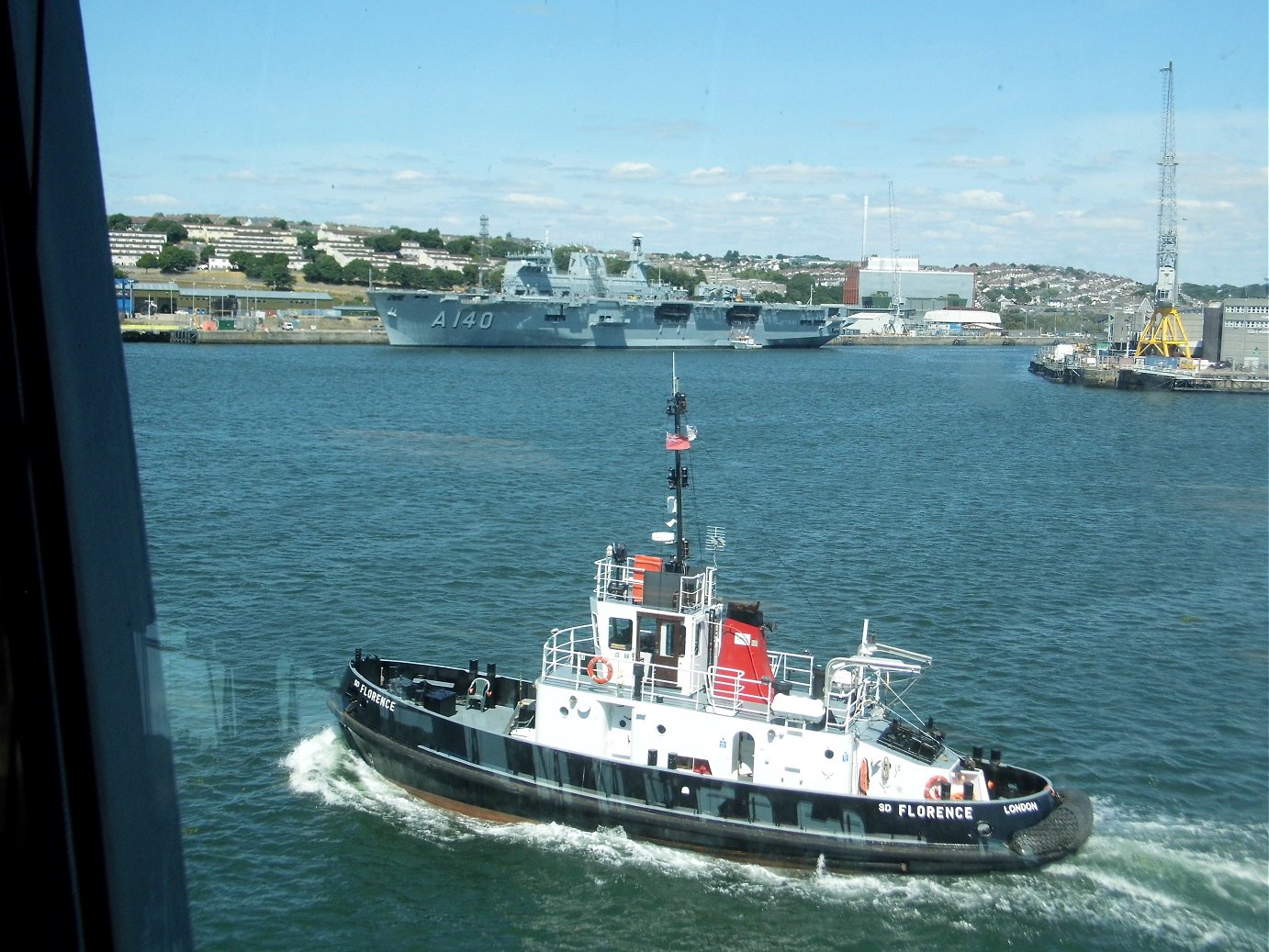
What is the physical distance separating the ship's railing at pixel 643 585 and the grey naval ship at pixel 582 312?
45423 mm

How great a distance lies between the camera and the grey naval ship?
2238 inches

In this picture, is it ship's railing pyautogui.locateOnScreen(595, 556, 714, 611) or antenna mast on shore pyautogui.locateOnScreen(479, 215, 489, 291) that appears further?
antenna mast on shore pyautogui.locateOnScreen(479, 215, 489, 291)

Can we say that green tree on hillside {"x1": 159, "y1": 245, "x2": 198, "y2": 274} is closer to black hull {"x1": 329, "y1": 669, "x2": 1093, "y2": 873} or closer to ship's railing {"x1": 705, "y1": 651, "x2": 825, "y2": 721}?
black hull {"x1": 329, "y1": 669, "x2": 1093, "y2": 873}

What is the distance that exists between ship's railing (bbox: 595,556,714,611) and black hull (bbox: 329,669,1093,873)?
53.4 inches

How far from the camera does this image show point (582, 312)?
198 ft

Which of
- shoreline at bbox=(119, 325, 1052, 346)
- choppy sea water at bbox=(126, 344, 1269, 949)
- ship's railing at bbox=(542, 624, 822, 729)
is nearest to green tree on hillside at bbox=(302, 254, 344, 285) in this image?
shoreline at bbox=(119, 325, 1052, 346)

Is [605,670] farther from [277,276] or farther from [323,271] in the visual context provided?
[323,271]

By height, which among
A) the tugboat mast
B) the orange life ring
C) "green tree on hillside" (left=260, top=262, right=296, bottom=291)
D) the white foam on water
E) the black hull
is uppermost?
"green tree on hillside" (left=260, top=262, right=296, bottom=291)

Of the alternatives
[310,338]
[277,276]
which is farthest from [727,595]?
[310,338]

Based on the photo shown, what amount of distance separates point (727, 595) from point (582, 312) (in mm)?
46386

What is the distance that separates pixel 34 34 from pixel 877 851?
28.6 feet

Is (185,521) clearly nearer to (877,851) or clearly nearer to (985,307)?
(877,851)

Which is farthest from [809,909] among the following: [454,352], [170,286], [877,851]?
[454,352]

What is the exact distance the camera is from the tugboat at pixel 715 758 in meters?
8.88
